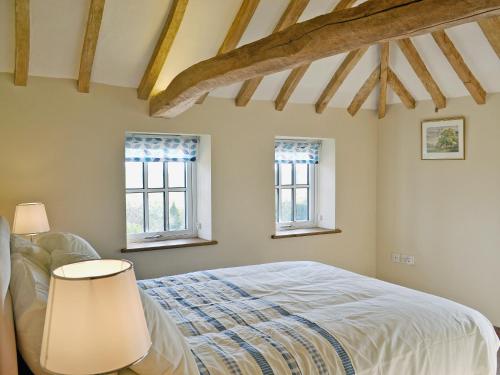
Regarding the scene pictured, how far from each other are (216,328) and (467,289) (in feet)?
10.8

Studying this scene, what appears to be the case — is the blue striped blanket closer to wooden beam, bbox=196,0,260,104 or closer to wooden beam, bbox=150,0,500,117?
wooden beam, bbox=150,0,500,117

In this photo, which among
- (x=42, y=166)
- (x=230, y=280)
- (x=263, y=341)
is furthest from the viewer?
(x=42, y=166)

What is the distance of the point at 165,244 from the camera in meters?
4.09

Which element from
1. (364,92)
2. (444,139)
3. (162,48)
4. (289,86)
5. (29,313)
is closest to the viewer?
(29,313)

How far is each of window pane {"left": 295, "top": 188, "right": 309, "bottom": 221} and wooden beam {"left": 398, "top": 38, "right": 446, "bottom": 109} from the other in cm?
173

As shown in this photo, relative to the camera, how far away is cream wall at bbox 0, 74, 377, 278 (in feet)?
11.4

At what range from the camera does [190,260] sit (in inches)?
164

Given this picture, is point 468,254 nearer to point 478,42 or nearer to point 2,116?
point 478,42

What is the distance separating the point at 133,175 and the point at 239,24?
1739 millimetres

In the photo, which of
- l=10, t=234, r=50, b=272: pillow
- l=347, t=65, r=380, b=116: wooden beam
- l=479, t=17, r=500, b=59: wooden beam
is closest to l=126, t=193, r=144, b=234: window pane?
l=10, t=234, r=50, b=272: pillow

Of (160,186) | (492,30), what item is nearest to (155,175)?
(160,186)

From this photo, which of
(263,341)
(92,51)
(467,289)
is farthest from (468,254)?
(92,51)

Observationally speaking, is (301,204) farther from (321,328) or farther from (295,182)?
(321,328)

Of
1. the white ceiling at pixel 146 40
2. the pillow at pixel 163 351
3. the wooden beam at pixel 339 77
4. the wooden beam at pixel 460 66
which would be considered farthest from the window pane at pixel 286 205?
the pillow at pixel 163 351
